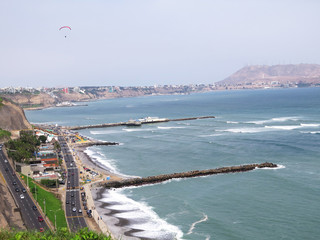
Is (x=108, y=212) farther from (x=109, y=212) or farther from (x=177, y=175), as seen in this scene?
(x=177, y=175)

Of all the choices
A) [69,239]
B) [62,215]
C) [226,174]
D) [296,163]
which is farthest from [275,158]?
[69,239]

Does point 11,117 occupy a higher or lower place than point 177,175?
higher

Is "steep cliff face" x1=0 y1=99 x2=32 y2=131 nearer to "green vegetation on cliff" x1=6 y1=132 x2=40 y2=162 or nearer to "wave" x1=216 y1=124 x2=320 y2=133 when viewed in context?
"green vegetation on cliff" x1=6 y1=132 x2=40 y2=162

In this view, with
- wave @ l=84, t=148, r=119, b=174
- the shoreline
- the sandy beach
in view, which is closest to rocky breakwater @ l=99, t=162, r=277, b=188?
the shoreline

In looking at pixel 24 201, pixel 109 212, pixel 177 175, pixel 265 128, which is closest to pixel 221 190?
pixel 177 175

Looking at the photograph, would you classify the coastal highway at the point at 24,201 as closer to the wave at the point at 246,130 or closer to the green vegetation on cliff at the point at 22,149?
the green vegetation on cliff at the point at 22,149
